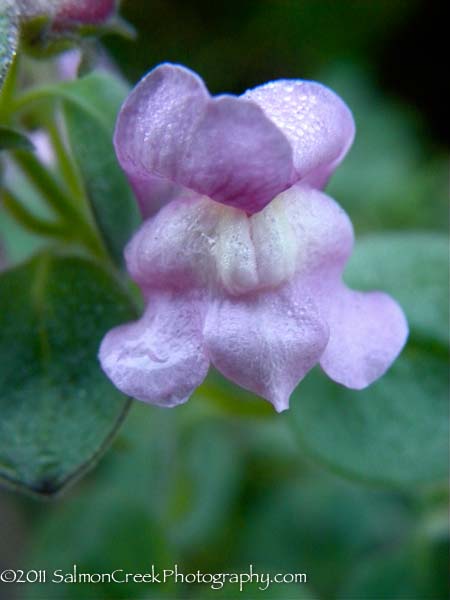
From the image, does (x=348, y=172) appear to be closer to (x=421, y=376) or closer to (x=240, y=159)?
(x=421, y=376)

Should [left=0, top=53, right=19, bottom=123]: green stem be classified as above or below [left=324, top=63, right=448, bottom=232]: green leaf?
above

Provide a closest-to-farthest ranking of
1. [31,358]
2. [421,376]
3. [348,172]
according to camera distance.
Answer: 1. [31,358]
2. [421,376]
3. [348,172]

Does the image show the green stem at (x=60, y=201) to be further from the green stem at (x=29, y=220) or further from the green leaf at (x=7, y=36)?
the green leaf at (x=7, y=36)

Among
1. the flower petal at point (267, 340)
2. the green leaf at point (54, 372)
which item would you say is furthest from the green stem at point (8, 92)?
the flower petal at point (267, 340)

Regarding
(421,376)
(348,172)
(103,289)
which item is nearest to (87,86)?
(103,289)

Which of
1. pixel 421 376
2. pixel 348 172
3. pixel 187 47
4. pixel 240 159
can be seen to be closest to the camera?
pixel 240 159

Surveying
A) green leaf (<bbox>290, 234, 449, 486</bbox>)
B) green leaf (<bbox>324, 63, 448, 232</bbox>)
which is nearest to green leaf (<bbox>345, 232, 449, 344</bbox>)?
green leaf (<bbox>290, 234, 449, 486</bbox>)

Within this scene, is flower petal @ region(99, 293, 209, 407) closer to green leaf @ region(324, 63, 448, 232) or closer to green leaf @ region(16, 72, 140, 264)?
green leaf @ region(16, 72, 140, 264)
